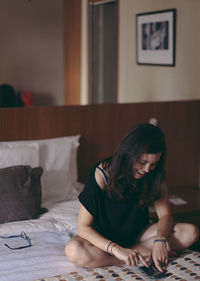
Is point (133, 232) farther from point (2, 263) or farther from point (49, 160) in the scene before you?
point (49, 160)

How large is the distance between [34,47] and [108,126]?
3.55 feet

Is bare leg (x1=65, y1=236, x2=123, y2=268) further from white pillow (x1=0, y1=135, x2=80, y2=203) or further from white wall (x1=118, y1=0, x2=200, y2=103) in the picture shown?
white wall (x1=118, y1=0, x2=200, y2=103)

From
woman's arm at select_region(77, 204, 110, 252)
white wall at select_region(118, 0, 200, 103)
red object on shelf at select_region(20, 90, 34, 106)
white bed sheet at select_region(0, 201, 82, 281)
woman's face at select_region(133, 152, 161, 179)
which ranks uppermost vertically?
white wall at select_region(118, 0, 200, 103)

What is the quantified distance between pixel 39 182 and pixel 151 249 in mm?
797

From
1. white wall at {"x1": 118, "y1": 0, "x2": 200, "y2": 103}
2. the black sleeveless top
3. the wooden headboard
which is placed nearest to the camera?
the black sleeveless top

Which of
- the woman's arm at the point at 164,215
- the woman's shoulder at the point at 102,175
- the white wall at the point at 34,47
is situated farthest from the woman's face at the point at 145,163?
the white wall at the point at 34,47

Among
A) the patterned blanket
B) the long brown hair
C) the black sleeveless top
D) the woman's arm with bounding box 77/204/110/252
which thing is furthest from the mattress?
the long brown hair

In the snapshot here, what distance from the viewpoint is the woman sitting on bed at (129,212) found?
190 centimetres

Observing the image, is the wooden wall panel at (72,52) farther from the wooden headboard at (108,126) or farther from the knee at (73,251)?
the knee at (73,251)

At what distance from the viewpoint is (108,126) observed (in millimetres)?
3158

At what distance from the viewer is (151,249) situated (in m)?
2.07

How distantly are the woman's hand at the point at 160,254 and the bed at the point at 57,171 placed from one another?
5 centimetres

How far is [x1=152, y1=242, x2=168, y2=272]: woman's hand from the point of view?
1.90m

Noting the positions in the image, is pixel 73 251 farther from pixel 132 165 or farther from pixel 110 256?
pixel 132 165
